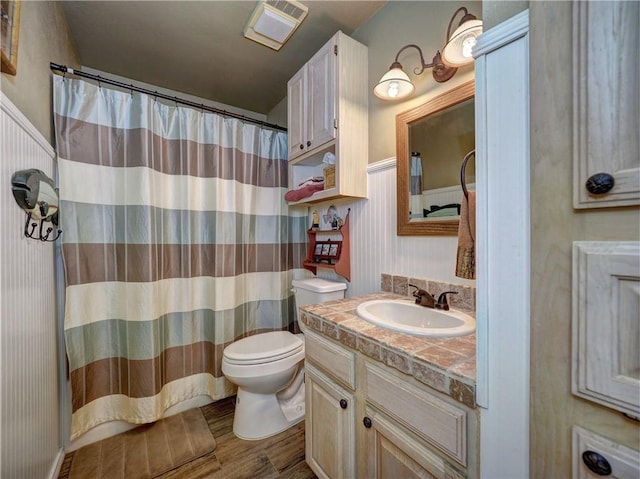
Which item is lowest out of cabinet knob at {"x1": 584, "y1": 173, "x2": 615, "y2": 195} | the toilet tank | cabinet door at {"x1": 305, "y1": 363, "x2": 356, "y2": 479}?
cabinet door at {"x1": 305, "y1": 363, "x2": 356, "y2": 479}

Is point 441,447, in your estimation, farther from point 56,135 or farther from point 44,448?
point 56,135

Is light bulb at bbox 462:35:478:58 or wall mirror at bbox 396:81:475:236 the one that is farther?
wall mirror at bbox 396:81:475:236

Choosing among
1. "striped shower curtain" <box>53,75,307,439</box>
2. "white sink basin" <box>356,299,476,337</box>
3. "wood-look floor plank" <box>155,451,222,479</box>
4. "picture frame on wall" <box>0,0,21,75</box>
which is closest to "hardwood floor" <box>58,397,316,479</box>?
"wood-look floor plank" <box>155,451,222,479</box>

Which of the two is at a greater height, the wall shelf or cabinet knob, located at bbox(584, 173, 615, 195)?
cabinet knob, located at bbox(584, 173, 615, 195)

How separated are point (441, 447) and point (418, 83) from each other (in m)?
1.47

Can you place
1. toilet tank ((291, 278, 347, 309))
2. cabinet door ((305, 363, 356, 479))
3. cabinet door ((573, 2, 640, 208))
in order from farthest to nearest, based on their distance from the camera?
toilet tank ((291, 278, 347, 309))
cabinet door ((305, 363, 356, 479))
cabinet door ((573, 2, 640, 208))

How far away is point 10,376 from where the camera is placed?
0.85m

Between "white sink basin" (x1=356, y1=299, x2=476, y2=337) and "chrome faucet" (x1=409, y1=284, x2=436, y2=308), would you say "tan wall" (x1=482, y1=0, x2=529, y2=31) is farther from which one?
"chrome faucet" (x1=409, y1=284, x2=436, y2=308)

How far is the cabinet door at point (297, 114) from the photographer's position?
1.71m

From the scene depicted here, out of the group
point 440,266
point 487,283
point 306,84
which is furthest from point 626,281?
point 306,84

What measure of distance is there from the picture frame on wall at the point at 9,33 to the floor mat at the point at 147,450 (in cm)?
178

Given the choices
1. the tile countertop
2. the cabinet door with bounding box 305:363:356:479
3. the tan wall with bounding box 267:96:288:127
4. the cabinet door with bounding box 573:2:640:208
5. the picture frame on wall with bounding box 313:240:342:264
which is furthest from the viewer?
the tan wall with bounding box 267:96:288:127

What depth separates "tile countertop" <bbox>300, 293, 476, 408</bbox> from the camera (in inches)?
24.1

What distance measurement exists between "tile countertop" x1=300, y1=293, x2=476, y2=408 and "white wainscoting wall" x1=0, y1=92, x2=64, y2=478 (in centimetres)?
103
